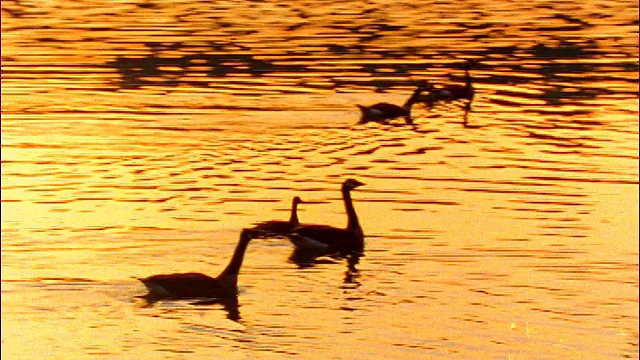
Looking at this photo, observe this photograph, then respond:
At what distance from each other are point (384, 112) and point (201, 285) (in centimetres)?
923

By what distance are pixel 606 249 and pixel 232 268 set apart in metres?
3.63

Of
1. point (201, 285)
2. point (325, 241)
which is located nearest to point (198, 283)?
point (201, 285)

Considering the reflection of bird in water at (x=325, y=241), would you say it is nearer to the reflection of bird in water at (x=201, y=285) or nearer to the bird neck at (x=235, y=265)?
the bird neck at (x=235, y=265)

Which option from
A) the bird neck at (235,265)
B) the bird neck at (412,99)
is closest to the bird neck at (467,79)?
the bird neck at (412,99)

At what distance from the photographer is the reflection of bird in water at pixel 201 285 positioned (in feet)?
45.9

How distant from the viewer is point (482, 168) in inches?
776

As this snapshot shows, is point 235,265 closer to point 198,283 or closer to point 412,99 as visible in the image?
point 198,283

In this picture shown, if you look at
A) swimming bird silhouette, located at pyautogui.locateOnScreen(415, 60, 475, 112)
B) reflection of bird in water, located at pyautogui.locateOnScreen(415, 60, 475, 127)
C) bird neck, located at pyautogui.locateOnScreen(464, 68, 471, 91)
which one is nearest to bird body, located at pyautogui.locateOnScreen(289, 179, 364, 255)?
reflection of bird in water, located at pyautogui.locateOnScreen(415, 60, 475, 127)

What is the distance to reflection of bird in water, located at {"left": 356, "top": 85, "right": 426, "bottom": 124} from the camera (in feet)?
75.8

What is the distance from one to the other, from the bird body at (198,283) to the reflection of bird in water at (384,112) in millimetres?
8600

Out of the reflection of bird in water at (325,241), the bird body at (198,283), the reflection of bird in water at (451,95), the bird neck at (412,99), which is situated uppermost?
the bird body at (198,283)

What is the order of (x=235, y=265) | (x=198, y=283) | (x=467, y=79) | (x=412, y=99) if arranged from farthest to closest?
1. (x=467, y=79)
2. (x=412, y=99)
3. (x=235, y=265)
4. (x=198, y=283)

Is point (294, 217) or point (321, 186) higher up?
point (294, 217)

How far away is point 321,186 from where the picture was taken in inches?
747
